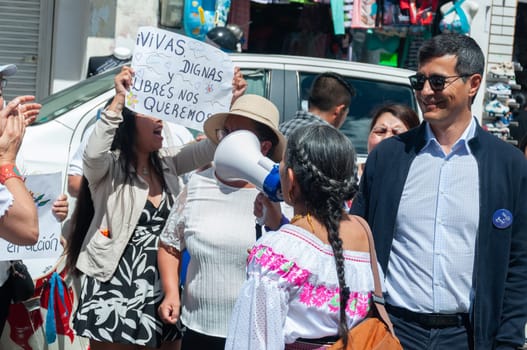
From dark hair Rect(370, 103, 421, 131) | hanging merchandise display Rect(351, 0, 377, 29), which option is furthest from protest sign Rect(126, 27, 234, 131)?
hanging merchandise display Rect(351, 0, 377, 29)

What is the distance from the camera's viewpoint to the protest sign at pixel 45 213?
191 inches

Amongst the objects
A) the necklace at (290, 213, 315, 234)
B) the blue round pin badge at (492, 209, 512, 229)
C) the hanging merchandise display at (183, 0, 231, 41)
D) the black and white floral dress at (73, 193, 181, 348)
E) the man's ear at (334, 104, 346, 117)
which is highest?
the hanging merchandise display at (183, 0, 231, 41)

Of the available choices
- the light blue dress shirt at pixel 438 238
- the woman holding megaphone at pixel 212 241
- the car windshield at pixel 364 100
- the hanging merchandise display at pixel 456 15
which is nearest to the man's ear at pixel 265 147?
the woman holding megaphone at pixel 212 241

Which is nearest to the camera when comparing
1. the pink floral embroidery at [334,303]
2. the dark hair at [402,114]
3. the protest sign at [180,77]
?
the pink floral embroidery at [334,303]

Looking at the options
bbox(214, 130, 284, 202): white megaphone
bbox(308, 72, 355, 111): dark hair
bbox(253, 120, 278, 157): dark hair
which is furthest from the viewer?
bbox(308, 72, 355, 111): dark hair

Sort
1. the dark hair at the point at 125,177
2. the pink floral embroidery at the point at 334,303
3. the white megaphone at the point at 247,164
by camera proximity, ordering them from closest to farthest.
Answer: the pink floral embroidery at the point at 334,303 → the white megaphone at the point at 247,164 → the dark hair at the point at 125,177

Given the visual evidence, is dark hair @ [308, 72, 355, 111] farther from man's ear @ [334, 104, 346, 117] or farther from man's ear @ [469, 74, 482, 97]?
man's ear @ [469, 74, 482, 97]

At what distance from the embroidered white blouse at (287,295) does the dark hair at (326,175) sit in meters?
0.04

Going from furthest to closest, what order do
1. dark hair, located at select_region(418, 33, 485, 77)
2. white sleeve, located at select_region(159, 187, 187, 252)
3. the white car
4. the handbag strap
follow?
the white car → white sleeve, located at select_region(159, 187, 187, 252) → dark hair, located at select_region(418, 33, 485, 77) → the handbag strap

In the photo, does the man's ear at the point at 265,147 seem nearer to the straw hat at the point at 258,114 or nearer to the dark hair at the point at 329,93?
the straw hat at the point at 258,114

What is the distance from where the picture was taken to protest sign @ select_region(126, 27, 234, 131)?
475 cm

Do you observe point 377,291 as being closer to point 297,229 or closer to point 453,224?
point 297,229

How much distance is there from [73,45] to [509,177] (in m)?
8.29

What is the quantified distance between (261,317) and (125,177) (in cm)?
178
